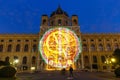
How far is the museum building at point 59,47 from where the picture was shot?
63531 millimetres

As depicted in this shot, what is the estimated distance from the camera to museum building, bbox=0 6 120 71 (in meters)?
63.5

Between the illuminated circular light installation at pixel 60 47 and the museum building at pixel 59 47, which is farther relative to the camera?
the museum building at pixel 59 47

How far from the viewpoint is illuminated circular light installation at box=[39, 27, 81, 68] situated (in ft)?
205

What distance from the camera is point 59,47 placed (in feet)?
210

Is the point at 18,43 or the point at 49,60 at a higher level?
the point at 18,43

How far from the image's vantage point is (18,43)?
72688 mm

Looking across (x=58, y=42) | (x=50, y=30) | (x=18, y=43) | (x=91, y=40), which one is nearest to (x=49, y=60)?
(x=58, y=42)

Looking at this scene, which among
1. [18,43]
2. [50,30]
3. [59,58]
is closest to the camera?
[59,58]

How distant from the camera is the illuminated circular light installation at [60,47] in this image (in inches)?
2466

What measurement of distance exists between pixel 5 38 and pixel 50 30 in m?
21.5

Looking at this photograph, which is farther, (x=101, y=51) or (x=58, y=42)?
(x=101, y=51)

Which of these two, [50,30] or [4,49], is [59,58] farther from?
[4,49]

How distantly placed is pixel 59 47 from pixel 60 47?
40cm

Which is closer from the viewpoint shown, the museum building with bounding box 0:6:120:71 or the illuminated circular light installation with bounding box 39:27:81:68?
the illuminated circular light installation with bounding box 39:27:81:68
